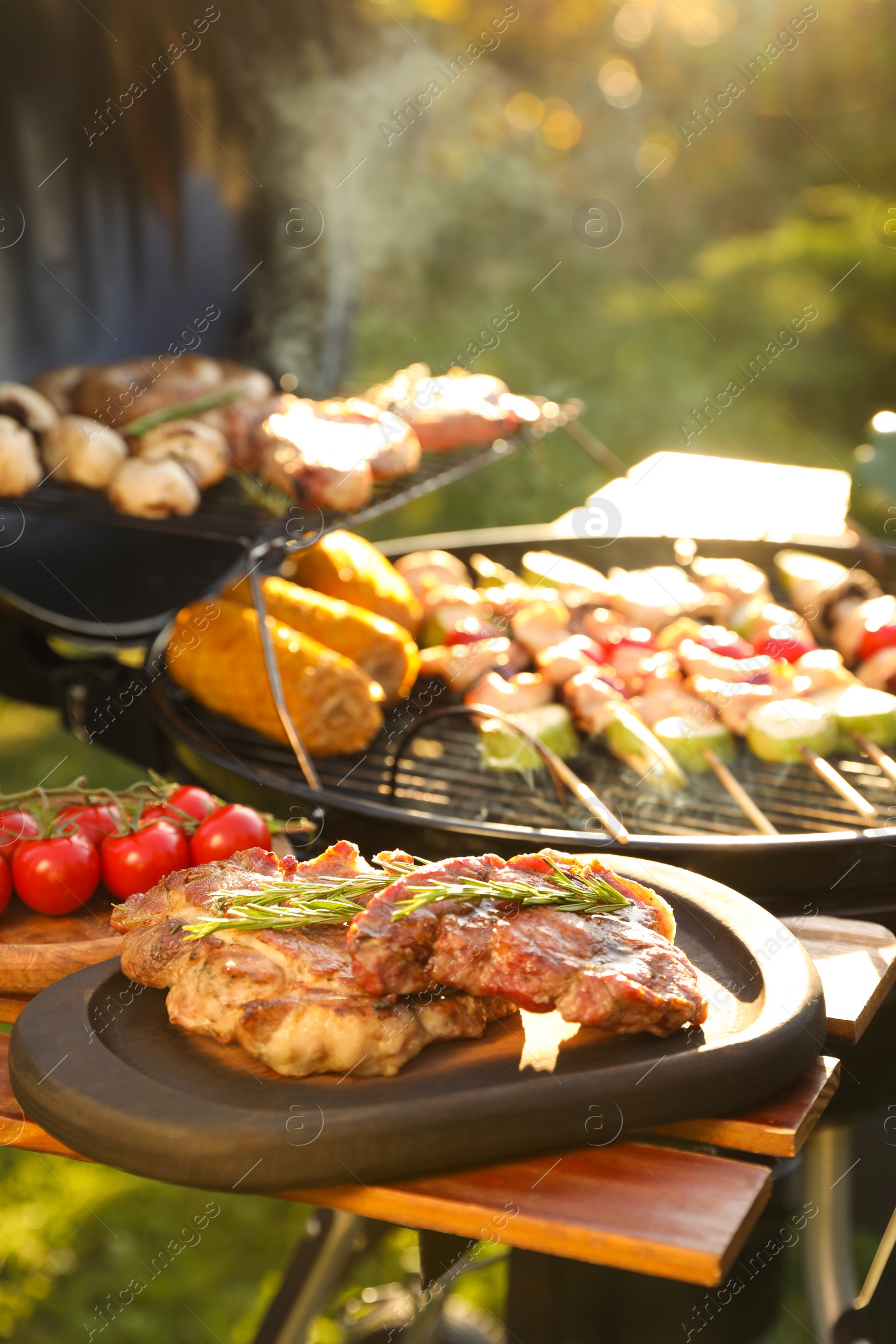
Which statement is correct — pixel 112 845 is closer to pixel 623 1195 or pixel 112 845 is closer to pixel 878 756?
pixel 623 1195

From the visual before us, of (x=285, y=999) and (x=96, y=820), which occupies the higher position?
(x=96, y=820)

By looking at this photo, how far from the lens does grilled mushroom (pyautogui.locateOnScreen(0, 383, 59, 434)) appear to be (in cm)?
361

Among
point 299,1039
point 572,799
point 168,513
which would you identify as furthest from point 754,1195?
point 168,513

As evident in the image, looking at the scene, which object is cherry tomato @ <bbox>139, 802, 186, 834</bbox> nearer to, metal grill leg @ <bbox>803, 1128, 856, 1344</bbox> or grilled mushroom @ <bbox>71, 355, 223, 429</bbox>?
grilled mushroom @ <bbox>71, 355, 223, 429</bbox>

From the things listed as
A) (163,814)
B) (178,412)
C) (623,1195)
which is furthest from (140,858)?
(178,412)

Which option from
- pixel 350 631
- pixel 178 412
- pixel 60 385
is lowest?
pixel 350 631

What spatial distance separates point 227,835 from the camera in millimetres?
2521

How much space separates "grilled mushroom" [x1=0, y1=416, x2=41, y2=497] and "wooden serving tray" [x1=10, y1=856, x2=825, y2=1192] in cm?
182

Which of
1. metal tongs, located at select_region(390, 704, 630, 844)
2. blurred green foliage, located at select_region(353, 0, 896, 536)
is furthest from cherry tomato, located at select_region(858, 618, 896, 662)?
blurred green foliage, located at select_region(353, 0, 896, 536)

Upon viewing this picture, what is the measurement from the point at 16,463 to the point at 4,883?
54.4 inches

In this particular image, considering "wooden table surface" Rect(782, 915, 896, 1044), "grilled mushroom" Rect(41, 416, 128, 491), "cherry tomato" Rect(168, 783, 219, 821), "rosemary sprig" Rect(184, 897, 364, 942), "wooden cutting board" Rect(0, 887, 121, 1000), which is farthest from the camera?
"grilled mushroom" Rect(41, 416, 128, 491)

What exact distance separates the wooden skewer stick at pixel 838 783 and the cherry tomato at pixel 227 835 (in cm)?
142

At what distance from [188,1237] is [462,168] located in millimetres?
12559

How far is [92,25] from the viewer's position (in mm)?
4184
